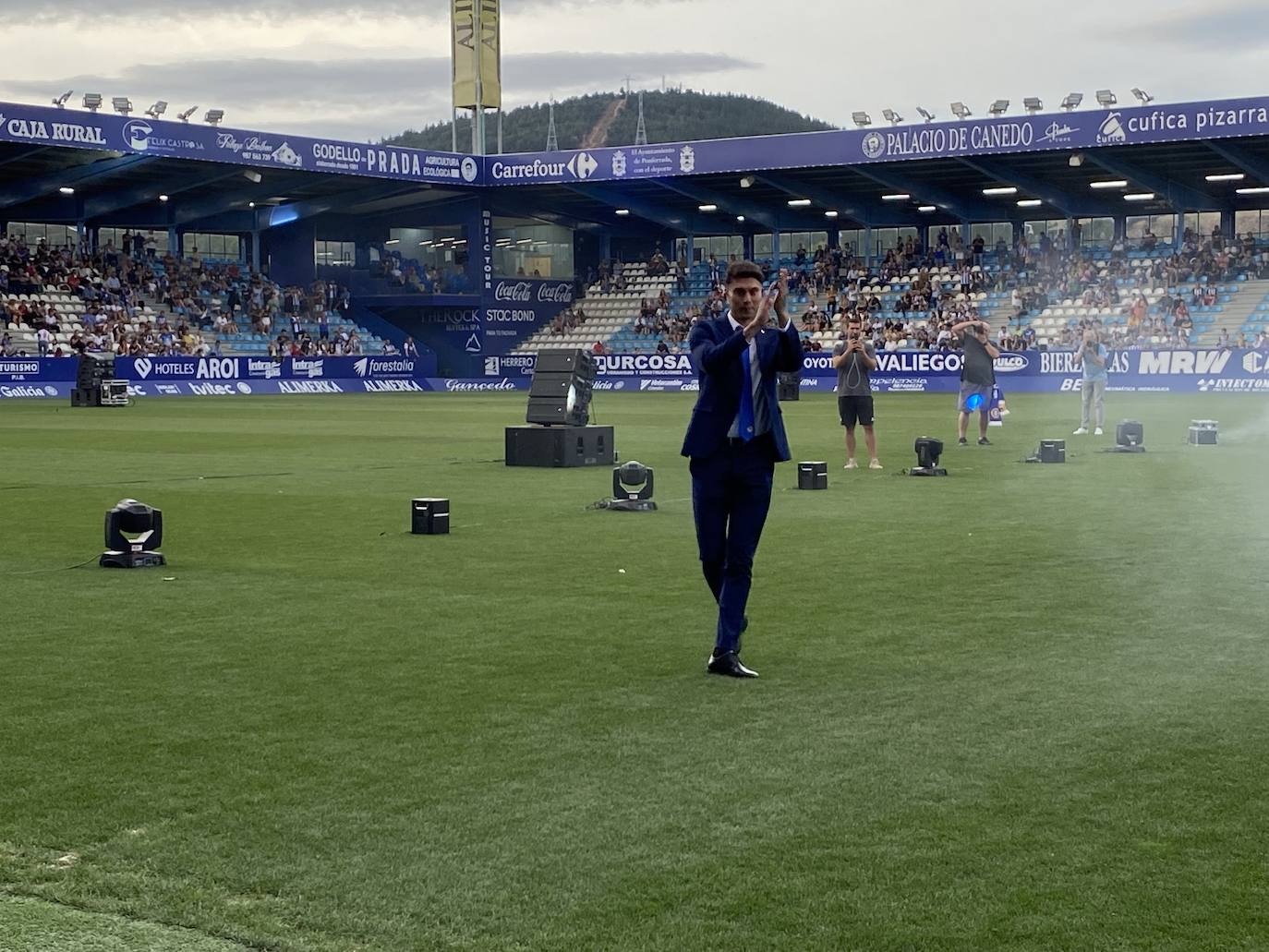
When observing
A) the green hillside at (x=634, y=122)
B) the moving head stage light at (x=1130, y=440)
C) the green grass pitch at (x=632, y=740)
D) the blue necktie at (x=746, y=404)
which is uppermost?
the green hillside at (x=634, y=122)

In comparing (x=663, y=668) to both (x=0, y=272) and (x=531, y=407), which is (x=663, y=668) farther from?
(x=0, y=272)

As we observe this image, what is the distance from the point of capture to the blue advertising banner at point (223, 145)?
54500 millimetres

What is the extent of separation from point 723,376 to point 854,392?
44.9 ft

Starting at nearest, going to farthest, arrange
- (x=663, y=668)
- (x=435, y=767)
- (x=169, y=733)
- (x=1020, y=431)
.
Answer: (x=435, y=767), (x=169, y=733), (x=663, y=668), (x=1020, y=431)

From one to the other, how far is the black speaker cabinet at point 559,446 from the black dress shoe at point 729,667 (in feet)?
45.7

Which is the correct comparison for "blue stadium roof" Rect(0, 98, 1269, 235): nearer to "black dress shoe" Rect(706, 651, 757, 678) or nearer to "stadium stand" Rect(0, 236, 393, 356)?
"stadium stand" Rect(0, 236, 393, 356)

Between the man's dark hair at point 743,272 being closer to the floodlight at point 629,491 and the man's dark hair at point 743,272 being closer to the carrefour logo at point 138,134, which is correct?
the floodlight at point 629,491

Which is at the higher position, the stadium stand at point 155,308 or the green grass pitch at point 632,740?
the stadium stand at point 155,308

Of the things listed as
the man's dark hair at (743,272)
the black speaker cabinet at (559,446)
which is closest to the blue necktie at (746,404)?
the man's dark hair at (743,272)

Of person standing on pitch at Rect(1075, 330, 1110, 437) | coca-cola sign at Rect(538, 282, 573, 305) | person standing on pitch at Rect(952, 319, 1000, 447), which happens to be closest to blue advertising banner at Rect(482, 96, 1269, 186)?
coca-cola sign at Rect(538, 282, 573, 305)

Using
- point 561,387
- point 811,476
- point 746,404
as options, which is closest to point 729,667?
point 746,404

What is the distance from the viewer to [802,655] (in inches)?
348

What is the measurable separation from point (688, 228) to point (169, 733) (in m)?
69.5

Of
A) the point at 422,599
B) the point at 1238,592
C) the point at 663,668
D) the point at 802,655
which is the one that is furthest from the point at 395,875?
the point at 1238,592
